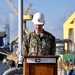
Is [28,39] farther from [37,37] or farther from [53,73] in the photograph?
[53,73]

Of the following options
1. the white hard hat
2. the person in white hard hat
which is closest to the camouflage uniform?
the person in white hard hat

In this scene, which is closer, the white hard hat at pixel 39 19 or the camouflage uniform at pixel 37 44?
the white hard hat at pixel 39 19

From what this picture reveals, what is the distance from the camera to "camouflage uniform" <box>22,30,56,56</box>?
8969mm

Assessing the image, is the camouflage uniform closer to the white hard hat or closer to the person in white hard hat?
the person in white hard hat

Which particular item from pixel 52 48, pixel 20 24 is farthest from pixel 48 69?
pixel 20 24

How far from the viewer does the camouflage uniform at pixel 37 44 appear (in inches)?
353

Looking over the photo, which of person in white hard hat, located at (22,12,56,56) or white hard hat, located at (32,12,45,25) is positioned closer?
white hard hat, located at (32,12,45,25)

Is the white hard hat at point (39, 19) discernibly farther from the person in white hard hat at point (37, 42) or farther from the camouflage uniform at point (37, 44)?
the camouflage uniform at point (37, 44)

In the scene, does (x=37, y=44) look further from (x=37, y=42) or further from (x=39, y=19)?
(x=39, y=19)

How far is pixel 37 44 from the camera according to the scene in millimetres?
9000

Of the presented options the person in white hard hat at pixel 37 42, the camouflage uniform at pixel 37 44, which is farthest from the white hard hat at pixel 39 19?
the camouflage uniform at pixel 37 44

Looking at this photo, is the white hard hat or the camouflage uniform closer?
the white hard hat

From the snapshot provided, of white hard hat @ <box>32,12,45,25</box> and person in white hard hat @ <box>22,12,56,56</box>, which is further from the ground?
white hard hat @ <box>32,12,45,25</box>

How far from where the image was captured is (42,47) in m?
8.96
